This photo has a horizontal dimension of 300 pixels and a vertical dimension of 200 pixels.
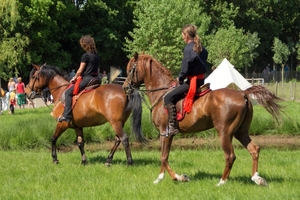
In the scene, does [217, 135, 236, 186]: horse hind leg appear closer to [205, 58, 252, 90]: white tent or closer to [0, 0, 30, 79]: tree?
[205, 58, 252, 90]: white tent

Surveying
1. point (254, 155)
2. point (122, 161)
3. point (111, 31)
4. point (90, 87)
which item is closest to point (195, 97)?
point (254, 155)

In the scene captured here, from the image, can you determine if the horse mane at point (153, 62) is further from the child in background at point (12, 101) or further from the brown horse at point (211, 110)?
the child in background at point (12, 101)

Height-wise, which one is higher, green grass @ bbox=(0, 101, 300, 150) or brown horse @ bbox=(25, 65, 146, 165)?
brown horse @ bbox=(25, 65, 146, 165)

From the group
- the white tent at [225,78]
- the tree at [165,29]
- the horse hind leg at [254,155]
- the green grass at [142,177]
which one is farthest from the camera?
the tree at [165,29]

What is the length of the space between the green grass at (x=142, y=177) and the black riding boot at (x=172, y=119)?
93 centimetres

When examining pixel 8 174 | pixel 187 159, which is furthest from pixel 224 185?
pixel 8 174

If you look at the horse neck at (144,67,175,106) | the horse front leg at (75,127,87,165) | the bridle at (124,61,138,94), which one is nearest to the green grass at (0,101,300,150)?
the horse front leg at (75,127,87,165)

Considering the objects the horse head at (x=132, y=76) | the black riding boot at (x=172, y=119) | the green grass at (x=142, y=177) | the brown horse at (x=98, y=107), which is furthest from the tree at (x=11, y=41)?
the black riding boot at (x=172, y=119)

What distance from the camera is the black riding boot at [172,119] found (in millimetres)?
10016

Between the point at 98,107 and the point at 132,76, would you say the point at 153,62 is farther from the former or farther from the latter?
the point at 98,107

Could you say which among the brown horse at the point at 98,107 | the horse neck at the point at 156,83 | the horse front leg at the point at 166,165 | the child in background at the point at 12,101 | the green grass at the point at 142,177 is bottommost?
the child in background at the point at 12,101

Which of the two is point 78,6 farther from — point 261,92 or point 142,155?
point 261,92

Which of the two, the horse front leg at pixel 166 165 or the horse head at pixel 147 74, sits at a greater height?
the horse head at pixel 147 74

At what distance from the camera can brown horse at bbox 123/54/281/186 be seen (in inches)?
376
